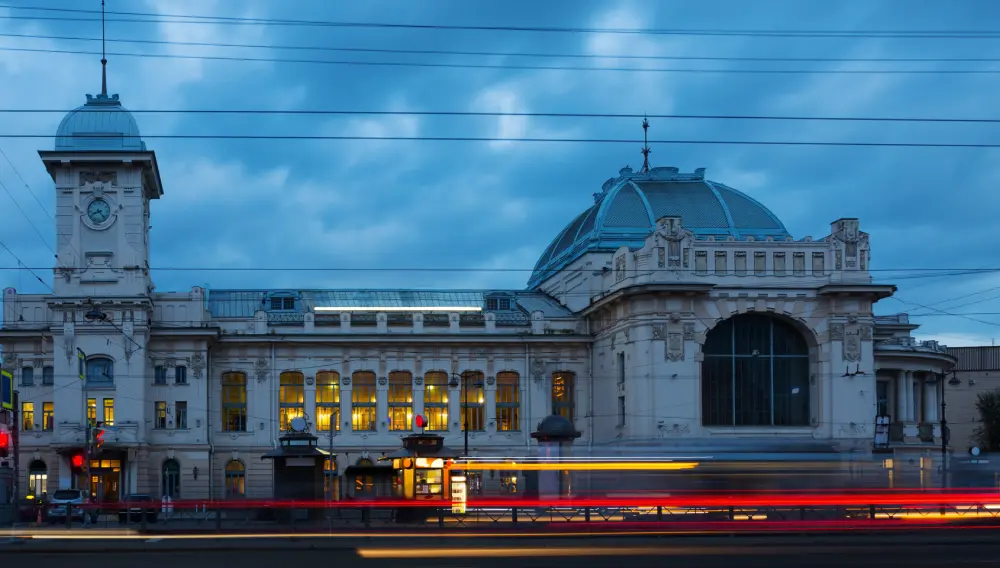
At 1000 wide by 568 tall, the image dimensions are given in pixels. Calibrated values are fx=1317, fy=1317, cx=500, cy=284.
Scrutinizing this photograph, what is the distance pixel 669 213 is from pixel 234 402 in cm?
3085

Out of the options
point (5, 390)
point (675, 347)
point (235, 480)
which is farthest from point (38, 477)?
point (675, 347)

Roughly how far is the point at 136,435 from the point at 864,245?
4481 cm

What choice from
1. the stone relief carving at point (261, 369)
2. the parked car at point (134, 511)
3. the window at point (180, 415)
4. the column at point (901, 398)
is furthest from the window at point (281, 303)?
the column at point (901, 398)

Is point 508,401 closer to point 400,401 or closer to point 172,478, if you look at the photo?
point 400,401

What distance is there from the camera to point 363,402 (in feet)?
278

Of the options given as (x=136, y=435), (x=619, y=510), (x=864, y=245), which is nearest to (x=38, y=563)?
(x=619, y=510)

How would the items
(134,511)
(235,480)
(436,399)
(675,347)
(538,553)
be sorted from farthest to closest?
(436,399), (235,480), (675,347), (134,511), (538,553)

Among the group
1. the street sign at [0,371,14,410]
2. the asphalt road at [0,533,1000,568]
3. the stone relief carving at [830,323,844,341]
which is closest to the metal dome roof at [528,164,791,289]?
the stone relief carving at [830,323,844,341]

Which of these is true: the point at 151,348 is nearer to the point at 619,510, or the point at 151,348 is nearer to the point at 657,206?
the point at 657,206

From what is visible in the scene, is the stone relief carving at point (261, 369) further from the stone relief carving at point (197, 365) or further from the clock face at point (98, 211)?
the clock face at point (98, 211)

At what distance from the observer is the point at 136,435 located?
77875 mm

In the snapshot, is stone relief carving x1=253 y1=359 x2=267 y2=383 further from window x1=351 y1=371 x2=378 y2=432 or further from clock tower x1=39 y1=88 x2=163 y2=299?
clock tower x1=39 y1=88 x2=163 y2=299

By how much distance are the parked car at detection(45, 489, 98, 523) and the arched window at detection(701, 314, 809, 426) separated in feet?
116

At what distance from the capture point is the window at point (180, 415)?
8069cm
